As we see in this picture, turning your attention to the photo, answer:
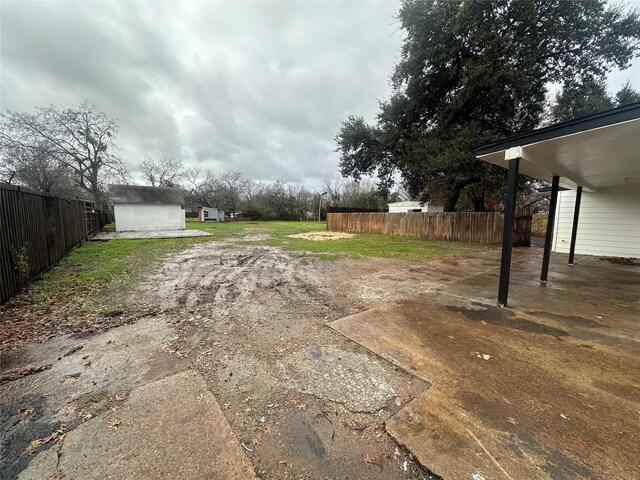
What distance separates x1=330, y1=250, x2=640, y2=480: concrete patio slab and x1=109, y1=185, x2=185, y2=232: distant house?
2299 cm

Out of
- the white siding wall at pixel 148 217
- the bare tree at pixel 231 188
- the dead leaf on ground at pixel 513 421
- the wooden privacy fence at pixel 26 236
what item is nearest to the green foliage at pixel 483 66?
the dead leaf on ground at pixel 513 421

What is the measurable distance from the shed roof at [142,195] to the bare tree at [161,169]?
1443 cm

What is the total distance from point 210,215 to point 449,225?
34275mm

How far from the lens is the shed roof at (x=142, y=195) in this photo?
20094 mm

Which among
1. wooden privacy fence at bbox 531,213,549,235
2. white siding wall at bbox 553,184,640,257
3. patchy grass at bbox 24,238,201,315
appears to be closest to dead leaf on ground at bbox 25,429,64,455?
patchy grass at bbox 24,238,201,315

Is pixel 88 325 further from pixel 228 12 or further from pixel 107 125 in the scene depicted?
pixel 107 125

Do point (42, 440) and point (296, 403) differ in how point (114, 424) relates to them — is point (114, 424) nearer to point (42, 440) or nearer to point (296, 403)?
point (42, 440)

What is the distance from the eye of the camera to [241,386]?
6.77 ft

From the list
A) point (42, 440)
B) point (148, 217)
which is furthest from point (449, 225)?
point (148, 217)

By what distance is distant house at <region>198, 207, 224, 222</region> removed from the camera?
37031mm

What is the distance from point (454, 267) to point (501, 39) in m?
10.9

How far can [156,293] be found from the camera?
14.6 feet

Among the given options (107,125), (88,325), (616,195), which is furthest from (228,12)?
(107,125)

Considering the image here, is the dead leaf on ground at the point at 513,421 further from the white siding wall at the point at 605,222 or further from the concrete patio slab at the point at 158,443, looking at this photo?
the white siding wall at the point at 605,222
